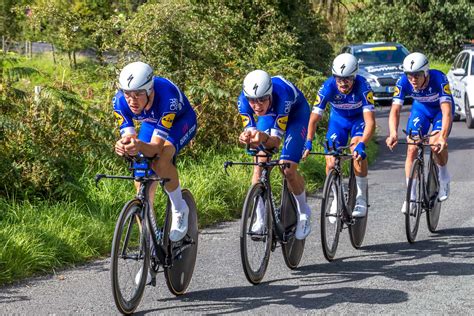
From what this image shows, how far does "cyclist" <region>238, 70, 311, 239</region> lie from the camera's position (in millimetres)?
7754

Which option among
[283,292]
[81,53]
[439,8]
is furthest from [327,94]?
[81,53]

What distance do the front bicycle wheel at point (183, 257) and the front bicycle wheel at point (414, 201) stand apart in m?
2.70

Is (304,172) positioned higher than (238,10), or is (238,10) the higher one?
(238,10)

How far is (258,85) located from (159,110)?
0.96 metres

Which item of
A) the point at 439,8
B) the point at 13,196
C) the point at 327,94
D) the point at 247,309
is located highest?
the point at 439,8

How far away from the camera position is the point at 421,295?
7512 mm

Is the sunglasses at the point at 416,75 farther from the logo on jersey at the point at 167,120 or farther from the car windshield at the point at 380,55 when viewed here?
the car windshield at the point at 380,55

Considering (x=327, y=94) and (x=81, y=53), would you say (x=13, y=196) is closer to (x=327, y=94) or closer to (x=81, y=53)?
(x=327, y=94)

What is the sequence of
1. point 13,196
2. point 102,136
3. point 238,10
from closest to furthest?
point 13,196 < point 102,136 < point 238,10

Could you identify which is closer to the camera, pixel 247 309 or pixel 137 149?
pixel 137 149

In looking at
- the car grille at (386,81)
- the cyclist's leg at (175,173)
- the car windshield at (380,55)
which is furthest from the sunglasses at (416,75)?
the car windshield at (380,55)

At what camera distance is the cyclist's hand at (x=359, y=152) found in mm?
9023

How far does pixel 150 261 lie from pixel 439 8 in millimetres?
31670

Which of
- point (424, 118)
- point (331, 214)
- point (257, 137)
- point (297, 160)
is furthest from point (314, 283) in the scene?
point (424, 118)
